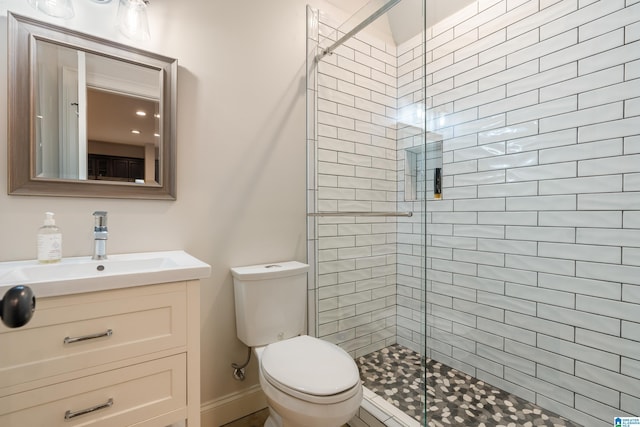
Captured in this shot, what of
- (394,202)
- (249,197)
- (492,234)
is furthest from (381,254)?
(249,197)

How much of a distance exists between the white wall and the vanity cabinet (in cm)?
47

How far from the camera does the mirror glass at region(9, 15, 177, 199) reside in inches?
43.2

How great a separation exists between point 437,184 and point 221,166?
144cm

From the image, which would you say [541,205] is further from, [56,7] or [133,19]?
[56,7]

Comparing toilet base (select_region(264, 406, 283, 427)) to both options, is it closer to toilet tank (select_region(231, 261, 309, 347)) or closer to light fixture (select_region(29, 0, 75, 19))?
toilet tank (select_region(231, 261, 309, 347))

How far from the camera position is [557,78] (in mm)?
1546

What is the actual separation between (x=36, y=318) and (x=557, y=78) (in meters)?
2.39

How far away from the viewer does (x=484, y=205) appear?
6.05 feet

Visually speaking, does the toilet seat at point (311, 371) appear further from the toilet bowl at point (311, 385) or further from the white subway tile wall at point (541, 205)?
the white subway tile wall at point (541, 205)

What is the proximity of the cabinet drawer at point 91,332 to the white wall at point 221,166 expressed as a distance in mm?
464

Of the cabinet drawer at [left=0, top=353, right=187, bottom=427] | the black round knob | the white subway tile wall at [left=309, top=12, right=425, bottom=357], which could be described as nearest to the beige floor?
the white subway tile wall at [left=309, top=12, right=425, bottom=357]

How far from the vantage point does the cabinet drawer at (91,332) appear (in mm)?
788

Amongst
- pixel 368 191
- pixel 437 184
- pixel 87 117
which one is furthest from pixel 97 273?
pixel 437 184

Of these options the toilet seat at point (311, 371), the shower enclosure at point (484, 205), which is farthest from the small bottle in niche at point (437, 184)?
the toilet seat at point (311, 371)
